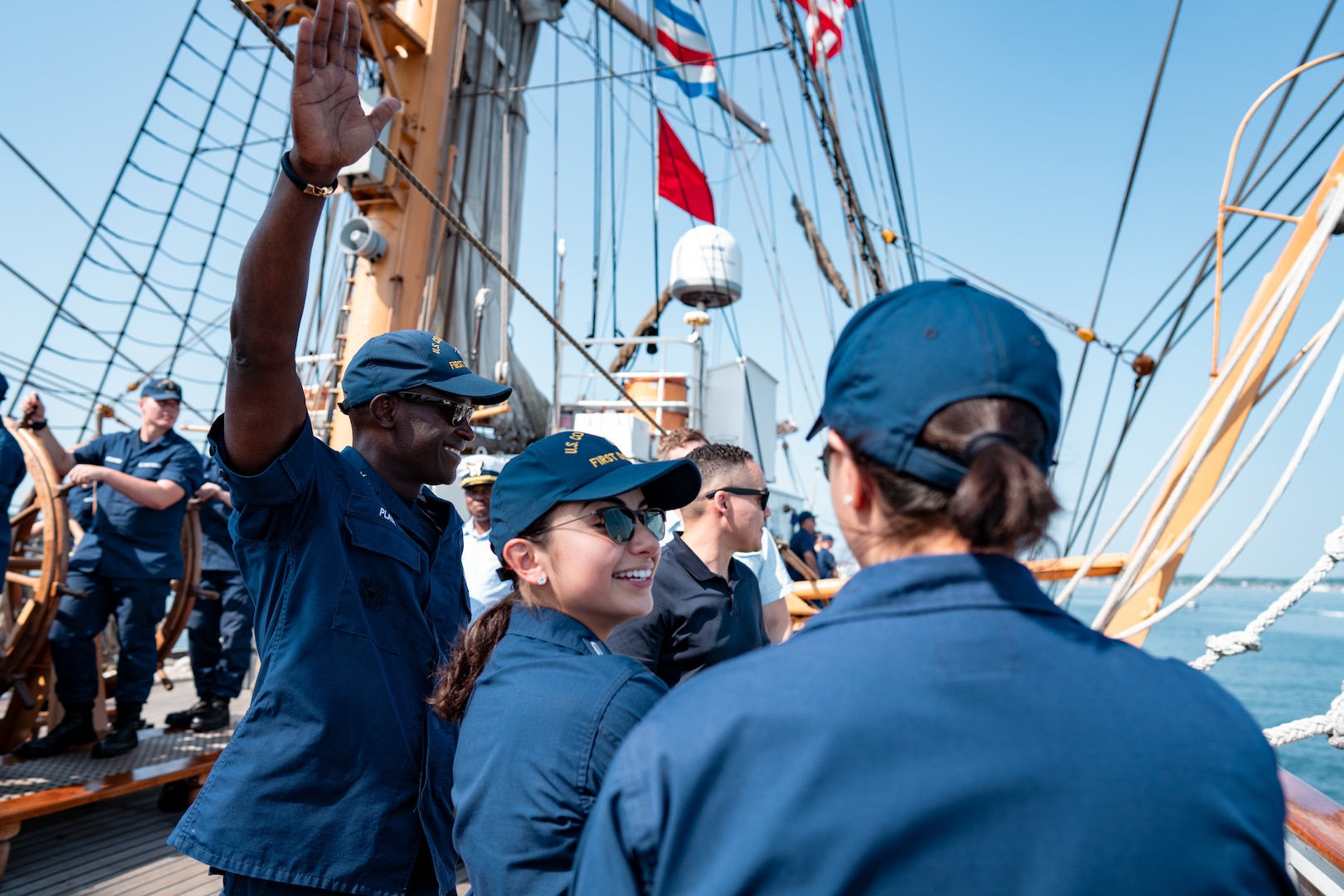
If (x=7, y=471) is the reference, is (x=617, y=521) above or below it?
below

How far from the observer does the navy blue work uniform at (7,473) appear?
3.06 metres

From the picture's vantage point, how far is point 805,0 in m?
9.45

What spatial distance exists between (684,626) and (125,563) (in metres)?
2.76

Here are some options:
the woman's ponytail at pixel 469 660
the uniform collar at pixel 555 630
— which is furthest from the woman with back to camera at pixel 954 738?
the woman's ponytail at pixel 469 660

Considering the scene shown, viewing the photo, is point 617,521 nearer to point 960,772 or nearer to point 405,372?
point 405,372

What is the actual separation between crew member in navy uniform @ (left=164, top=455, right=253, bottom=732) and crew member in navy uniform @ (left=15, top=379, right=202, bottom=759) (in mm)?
540

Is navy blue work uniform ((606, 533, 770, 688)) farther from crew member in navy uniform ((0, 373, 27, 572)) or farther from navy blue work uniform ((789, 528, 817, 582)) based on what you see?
navy blue work uniform ((789, 528, 817, 582))

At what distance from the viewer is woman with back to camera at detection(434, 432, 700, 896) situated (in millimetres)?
976

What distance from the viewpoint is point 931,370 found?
69 centimetres

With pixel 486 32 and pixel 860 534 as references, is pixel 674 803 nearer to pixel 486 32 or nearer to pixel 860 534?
pixel 860 534

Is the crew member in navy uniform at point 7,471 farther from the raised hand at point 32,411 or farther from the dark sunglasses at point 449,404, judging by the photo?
the dark sunglasses at point 449,404

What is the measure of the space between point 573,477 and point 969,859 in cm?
83

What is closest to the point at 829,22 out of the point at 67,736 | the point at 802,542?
the point at 802,542

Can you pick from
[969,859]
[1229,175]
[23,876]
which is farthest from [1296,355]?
[23,876]
